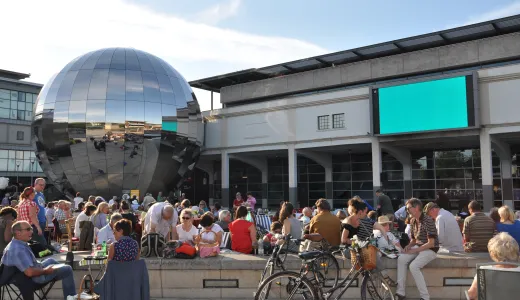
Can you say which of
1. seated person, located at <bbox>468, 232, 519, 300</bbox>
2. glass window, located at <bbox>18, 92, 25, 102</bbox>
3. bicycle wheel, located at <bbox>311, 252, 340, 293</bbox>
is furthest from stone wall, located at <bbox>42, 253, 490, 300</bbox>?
glass window, located at <bbox>18, 92, 25, 102</bbox>

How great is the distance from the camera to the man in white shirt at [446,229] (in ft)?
26.6

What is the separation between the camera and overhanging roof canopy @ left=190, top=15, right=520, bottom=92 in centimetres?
2872

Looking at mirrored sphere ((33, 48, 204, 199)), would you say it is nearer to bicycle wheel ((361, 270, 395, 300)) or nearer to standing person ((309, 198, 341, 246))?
standing person ((309, 198, 341, 246))

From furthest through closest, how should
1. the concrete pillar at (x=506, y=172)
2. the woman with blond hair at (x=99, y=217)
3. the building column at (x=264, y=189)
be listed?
the building column at (x=264, y=189)
the concrete pillar at (x=506, y=172)
the woman with blond hair at (x=99, y=217)

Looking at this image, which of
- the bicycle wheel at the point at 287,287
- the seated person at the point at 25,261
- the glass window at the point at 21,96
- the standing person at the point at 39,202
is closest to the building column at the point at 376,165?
the standing person at the point at 39,202

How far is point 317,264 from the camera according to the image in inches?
280

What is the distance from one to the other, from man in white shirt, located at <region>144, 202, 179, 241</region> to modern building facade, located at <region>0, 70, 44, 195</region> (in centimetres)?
4872

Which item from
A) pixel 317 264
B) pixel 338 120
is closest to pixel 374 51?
pixel 338 120

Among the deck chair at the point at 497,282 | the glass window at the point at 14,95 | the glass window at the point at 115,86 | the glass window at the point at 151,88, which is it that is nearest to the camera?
the deck chair at the point at 497,282

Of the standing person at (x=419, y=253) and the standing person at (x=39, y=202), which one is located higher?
the standing person at (x=39, y=202)

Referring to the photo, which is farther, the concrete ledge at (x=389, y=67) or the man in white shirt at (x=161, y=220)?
the concrete ledge at (x=389, y=67)

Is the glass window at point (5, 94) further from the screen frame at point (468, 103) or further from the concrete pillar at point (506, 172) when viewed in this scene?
the concrete pillar at point (506, 172)

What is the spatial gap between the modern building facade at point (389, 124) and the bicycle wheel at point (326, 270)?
17.9 metres

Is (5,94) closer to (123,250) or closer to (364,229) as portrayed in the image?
(123,250)
